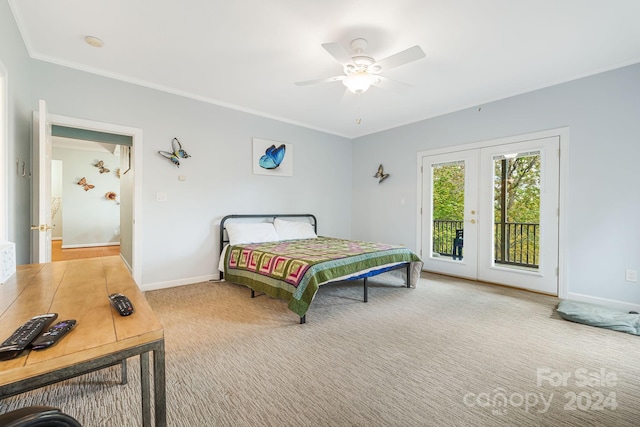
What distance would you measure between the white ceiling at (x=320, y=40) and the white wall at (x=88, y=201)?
19.1 ft

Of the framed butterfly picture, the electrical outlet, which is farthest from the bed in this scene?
the electrical outlet

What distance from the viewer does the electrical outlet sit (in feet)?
9.79

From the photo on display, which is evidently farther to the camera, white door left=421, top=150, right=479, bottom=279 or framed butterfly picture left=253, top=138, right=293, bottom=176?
framed butterfly picture left=253, top=138, right=293, bottom=176

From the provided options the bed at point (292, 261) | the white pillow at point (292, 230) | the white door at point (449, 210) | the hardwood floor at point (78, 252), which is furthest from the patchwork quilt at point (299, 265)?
the hardwood floor at point (78, 252)

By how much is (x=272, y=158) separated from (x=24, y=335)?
13.7 ft

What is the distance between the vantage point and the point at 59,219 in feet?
24.8

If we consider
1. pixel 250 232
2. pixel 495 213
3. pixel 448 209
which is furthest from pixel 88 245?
pixel 495 213

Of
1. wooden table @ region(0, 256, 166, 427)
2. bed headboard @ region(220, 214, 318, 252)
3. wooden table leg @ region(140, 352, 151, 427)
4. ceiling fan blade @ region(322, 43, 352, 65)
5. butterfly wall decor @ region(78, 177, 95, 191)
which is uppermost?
ceiling fan blade @ region(322, 43, 352, 65)

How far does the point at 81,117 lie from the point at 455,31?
3968mm

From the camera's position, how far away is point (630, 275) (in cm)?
301

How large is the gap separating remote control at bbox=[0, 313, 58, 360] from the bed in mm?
1911

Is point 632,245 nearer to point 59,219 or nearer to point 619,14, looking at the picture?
point 619,14

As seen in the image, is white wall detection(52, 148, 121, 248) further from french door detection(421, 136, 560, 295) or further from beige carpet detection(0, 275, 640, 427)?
french door detection(421, 136, 560, 295)

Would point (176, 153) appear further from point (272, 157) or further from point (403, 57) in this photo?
point (403, 57)
